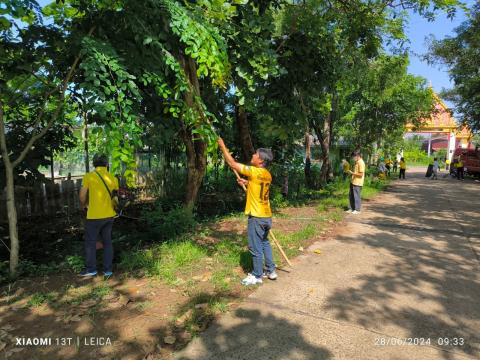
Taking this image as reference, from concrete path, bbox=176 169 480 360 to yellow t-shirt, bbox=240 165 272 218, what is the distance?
0.91 m

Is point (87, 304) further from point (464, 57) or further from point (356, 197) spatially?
point (464, 57)

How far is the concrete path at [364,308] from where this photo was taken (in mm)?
3242

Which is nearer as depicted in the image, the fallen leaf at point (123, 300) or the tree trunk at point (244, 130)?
the fallen leaf at point (123, 300)

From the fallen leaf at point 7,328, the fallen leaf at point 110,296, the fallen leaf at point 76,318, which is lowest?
the fallen leaf at point 7,328

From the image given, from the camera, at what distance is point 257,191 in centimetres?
454

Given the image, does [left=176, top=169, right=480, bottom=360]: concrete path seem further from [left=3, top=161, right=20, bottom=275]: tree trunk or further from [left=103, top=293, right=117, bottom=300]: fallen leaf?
[left=3, top=161, right=20, bottom=275]: tree trunk

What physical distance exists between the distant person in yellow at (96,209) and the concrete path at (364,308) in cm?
207

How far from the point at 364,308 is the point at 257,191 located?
1739 millimetres

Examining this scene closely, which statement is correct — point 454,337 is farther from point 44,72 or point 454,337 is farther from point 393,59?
point 393,59

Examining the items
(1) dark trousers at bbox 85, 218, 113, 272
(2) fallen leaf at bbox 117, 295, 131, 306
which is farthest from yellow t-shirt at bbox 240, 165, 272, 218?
(1) dark trousers at bbox 85, 218, 113, 272

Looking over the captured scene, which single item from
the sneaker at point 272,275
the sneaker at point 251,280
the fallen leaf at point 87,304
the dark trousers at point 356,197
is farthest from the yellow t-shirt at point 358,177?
the fallen leaf at point 87,304

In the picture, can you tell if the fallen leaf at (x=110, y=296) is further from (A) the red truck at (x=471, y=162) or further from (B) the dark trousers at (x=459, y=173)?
(A) the red truck at (x=471, y=162)

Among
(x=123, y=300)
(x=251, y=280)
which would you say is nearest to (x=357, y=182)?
(x=251, y=280)

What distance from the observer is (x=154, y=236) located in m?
6.98
